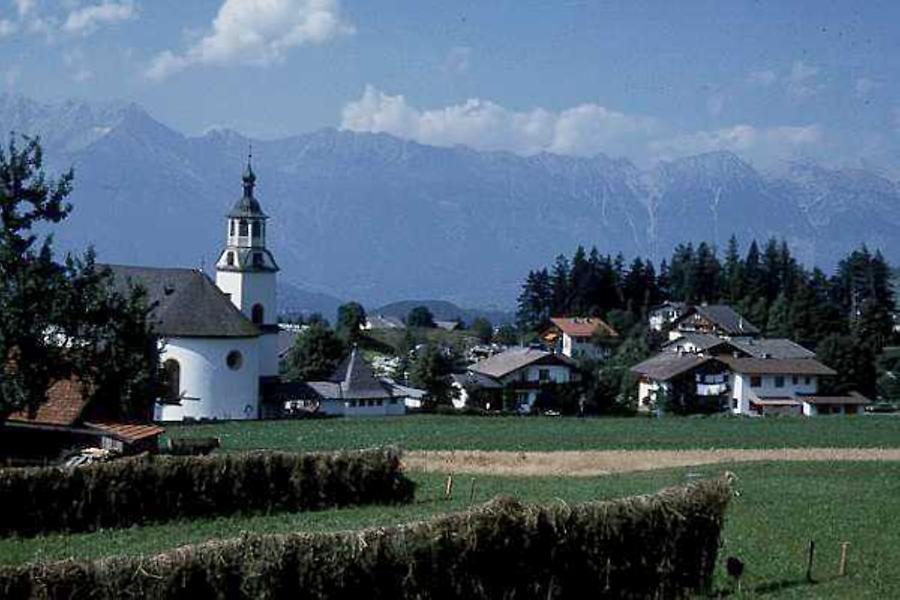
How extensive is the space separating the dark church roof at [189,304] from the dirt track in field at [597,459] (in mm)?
28285

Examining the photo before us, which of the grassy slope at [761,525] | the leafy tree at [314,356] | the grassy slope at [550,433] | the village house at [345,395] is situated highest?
the leafy tree at [314,356]

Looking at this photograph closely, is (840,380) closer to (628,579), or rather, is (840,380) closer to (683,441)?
(683,441)

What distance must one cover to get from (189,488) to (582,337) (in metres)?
102

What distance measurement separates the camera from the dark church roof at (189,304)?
71.0m

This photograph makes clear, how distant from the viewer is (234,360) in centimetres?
7281

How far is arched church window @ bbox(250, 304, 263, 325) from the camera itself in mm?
81250

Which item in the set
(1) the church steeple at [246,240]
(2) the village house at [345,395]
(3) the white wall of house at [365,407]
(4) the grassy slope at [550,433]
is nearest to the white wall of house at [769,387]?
(4) the grassy slope at [550,433]

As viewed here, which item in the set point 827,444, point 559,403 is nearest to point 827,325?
point 559,403

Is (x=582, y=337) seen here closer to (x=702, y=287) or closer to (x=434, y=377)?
(x=702, y=287)

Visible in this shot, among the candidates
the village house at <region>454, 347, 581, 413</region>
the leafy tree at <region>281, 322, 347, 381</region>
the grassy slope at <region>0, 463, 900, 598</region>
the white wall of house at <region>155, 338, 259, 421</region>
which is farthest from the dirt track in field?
the leafy tree at <region>281, 322, 347, 381</region>

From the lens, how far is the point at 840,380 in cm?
9825

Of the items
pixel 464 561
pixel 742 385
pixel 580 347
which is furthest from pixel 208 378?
pixel 580 347

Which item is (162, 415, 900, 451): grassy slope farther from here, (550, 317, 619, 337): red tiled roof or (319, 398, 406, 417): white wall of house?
(550, 317, 619, 337): red tiled roof

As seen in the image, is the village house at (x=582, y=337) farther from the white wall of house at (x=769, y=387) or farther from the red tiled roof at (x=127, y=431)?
the red tiled roof at (x=127, y=431)
